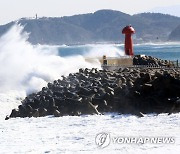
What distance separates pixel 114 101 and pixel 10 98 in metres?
7.49

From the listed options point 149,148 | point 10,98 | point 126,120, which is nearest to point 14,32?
point 10,98

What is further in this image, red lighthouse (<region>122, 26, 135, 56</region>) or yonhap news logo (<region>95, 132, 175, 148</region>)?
red lighthouse (<region>122, 26, 135, 56</region>)

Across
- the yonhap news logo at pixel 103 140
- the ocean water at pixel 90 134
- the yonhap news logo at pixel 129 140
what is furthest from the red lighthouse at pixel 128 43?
the yonhap news logo at pixel 129 140

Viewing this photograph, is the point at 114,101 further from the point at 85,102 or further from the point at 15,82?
the point at 15,82

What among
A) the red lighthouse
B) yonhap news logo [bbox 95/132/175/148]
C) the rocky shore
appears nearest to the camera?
yonhap news logo [bbox 95/132/175/148]

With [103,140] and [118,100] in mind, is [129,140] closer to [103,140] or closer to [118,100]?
[103,140]

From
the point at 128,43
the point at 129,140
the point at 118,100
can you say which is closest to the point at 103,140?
the point at 129,140

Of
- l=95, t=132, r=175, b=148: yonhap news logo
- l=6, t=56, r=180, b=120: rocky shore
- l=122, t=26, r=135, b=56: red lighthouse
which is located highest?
l=122, t=26, r=135, b=56: red lighthouse

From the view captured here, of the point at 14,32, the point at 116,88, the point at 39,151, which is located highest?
the point at 14,32

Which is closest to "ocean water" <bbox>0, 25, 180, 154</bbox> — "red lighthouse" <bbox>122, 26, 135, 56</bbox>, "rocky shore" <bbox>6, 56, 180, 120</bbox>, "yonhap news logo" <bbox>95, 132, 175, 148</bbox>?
"yonhap news logo" <bbox>95, 132, 175, 148</bbox>

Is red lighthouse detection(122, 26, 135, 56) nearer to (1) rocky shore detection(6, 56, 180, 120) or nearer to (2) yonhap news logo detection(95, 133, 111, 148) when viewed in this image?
(1) rocky shore detection(6, 56, 180, 120)

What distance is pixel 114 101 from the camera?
1101 centimetres

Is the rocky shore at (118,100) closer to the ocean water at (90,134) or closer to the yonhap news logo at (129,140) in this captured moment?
the ocean water at (90,134)

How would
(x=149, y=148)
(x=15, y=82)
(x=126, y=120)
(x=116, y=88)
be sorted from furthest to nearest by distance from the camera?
(x=15, y=82)
(x=116, y=88)
(x=126, y=120)
(x=149, y=148)
